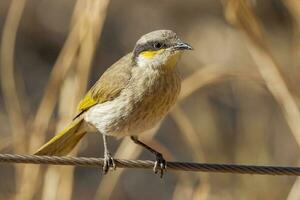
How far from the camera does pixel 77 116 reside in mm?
6145

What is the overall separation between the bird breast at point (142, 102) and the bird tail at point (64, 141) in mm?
295

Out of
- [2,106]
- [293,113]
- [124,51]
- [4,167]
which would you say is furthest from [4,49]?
[124,51]

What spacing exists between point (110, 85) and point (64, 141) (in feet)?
1.56

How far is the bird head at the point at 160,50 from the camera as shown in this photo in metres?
5.67

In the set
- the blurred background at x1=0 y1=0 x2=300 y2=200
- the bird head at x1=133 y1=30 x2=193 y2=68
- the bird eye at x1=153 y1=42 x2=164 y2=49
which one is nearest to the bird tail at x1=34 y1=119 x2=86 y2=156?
the blurred background at x1=0 y1=0 x2=300 y2=200

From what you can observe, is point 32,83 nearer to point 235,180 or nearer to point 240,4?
point 235,180

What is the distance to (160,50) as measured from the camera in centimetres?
573

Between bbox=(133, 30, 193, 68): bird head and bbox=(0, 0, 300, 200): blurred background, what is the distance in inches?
20.6

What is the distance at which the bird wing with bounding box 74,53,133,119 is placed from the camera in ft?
19.0

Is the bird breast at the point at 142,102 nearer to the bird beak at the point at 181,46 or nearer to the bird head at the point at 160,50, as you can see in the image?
the bird head at the point at 160,50

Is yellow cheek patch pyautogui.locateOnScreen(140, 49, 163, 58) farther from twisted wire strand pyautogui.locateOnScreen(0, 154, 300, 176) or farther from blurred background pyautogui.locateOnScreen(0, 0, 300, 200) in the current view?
twisted wire strand pyautogui.locateOnScreen(0, 154, 300, 176)

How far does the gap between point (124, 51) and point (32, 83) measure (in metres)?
1.16

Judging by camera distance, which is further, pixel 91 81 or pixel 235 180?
pixel 91 81

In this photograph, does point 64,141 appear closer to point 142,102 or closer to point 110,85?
point 110,85
